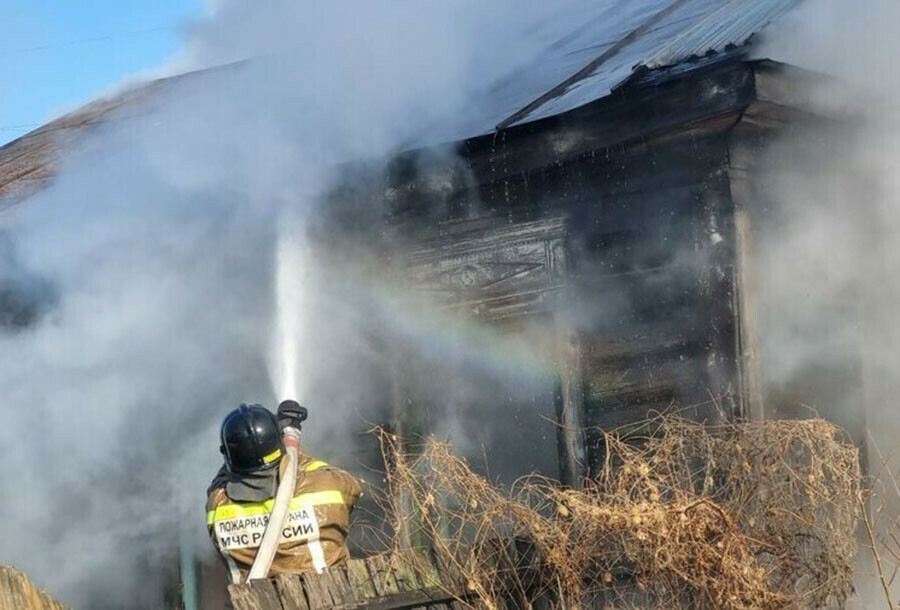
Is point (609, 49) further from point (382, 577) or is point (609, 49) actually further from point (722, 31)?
point (382, 577)

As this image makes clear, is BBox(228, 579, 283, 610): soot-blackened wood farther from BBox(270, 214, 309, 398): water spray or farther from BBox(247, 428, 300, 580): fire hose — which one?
BBox(270, 214, 309, 398): water spray

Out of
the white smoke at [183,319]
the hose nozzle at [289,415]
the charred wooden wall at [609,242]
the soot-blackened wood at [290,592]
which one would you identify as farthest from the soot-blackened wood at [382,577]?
the white smoke at [183,319]

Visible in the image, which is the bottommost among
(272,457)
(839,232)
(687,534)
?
(687,534)

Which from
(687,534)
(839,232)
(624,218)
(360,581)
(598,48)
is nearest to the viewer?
(687,534)

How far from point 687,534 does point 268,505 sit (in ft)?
7.55

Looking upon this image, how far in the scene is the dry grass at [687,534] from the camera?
4664mm

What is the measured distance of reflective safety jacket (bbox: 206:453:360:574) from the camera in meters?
6.21

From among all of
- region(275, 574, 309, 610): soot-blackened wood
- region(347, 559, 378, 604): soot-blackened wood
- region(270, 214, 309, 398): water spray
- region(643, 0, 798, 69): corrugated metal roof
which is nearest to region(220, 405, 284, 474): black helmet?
region(347, 559, 378, 604): soot-blackened wood

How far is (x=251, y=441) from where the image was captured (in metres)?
6.20

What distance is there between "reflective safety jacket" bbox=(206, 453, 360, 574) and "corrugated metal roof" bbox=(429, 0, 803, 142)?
2515mm

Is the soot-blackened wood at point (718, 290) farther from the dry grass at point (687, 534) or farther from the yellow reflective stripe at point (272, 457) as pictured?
the yellow reflective stripe at point (272, 457)

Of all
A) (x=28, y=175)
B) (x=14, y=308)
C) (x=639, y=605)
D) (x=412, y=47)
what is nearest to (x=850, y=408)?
(x=639, y=605)

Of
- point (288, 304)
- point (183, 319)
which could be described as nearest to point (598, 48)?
point (288, 304)

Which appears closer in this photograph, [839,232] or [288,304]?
[839,232]
